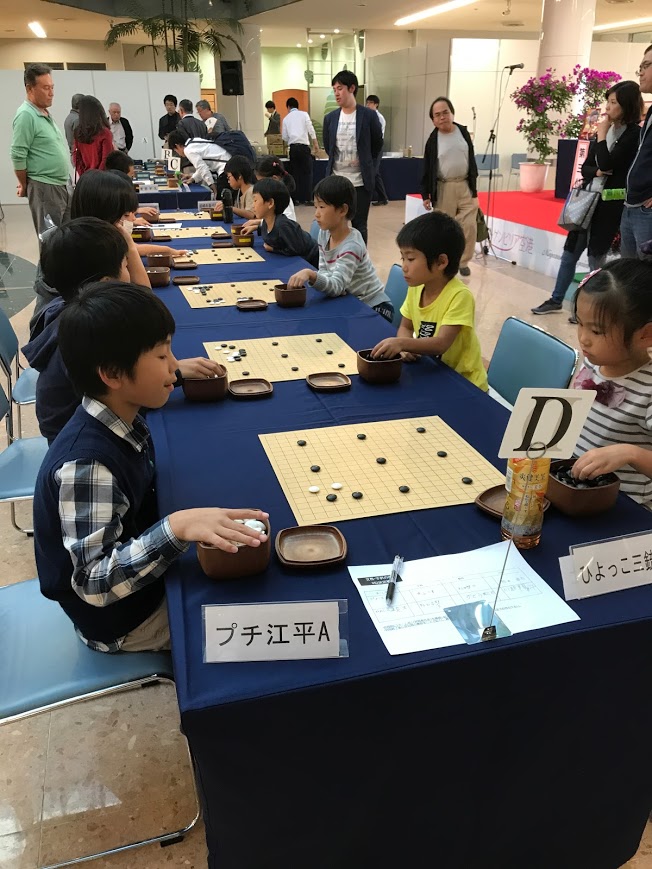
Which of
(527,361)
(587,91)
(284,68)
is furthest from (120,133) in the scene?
(284,68)

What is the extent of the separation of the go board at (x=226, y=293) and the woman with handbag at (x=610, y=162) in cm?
235

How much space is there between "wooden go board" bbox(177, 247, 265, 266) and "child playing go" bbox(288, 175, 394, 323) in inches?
22.9

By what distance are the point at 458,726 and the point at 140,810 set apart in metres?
0.81

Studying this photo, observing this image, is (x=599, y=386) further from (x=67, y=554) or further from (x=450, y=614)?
(x=67, y=554)

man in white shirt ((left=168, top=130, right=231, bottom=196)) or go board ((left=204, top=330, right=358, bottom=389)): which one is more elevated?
man in white shirt ((left=168, top=130, right=231, bottom=196))

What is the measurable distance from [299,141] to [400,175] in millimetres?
2119

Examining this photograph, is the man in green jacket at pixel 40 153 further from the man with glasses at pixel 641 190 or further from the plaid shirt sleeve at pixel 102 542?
the plaid shirt sleeve at pixel 102 542

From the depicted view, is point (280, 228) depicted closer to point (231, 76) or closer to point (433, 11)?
point (231, 76)

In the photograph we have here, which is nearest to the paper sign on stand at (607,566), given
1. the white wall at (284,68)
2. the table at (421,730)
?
the table at (421,730)

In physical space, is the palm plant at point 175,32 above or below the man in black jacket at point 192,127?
above

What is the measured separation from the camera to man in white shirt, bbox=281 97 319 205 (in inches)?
357

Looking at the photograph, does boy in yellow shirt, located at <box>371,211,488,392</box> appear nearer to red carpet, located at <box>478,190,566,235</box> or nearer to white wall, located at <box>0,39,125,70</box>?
red carpet, located at <box>478,190,566,235</box>

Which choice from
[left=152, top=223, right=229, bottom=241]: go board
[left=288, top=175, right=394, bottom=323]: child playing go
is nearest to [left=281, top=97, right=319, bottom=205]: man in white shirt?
[left=152, top=223, right=229, bottom=241]: go board

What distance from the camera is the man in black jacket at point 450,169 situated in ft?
16.6
